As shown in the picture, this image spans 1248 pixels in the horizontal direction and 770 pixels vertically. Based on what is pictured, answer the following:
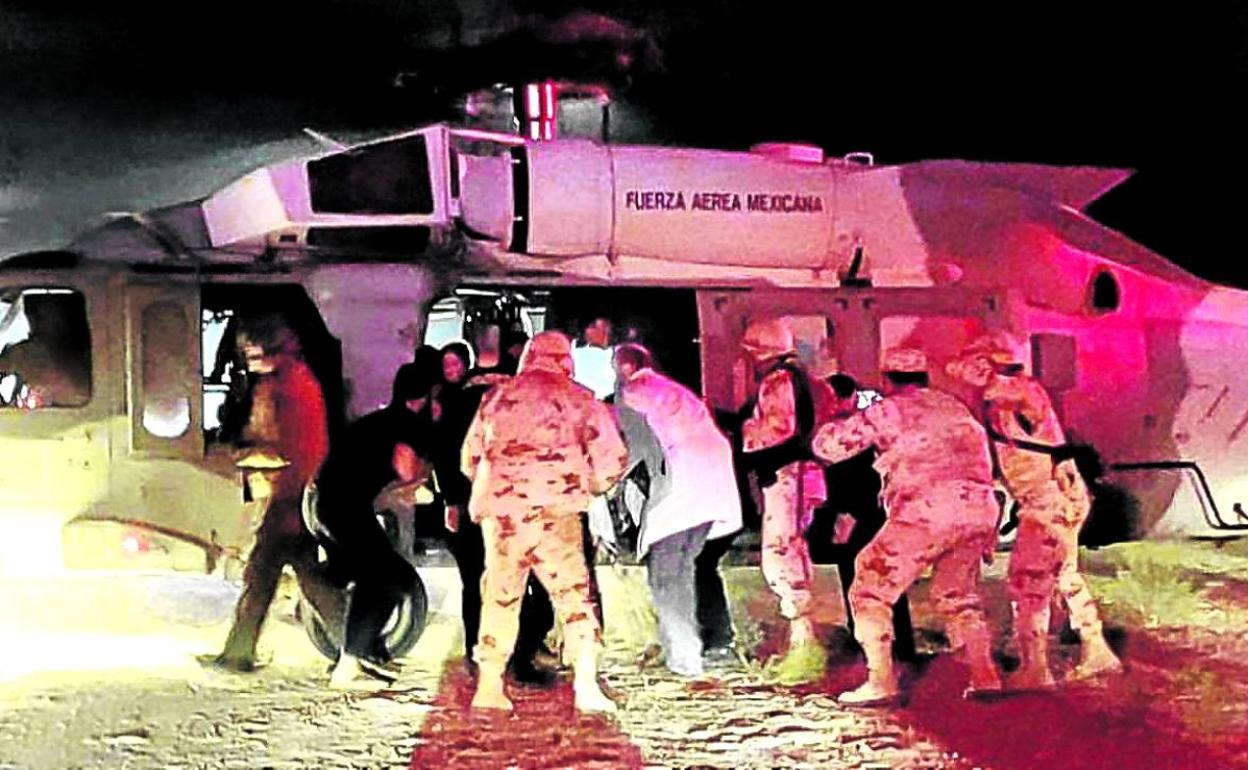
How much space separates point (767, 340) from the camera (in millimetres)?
3896

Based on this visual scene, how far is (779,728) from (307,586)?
1.15 m

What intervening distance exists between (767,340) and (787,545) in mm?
546

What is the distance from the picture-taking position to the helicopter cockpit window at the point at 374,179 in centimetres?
387

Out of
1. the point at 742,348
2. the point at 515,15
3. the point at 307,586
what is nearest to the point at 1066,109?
the point at 742,348

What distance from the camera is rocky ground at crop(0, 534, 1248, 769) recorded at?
10.3 ft

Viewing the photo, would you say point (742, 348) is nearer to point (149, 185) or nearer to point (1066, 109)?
point (1066, 109)

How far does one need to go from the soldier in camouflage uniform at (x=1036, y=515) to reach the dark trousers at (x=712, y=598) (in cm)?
67

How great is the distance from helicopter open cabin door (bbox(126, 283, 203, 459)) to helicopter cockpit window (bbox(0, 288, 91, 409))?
0.12 metres

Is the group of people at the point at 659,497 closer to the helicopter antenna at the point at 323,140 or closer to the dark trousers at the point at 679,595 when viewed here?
the dark trousers at the point at 679,595

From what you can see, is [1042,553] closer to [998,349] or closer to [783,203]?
[998,349]

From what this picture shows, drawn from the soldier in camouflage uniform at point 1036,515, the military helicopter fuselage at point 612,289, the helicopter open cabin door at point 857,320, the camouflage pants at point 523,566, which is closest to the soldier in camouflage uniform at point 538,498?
the camouflage pants at point 523,566

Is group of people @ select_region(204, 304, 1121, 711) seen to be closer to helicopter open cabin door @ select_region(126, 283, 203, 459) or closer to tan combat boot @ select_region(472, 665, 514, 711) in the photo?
tan combat boot @ select_region(472, 665, 514, 711)

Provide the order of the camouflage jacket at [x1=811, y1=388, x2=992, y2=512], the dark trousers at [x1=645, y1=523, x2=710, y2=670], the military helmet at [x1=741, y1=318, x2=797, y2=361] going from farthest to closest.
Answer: the military helmet at [x1=741, y1=318, x2=797, y2=361]
the dark trousers at [x1=645, y1=523, x2=710, y2=670]
the camouflage jacket at [x1=811, y1=388, x2=992, y2=512]

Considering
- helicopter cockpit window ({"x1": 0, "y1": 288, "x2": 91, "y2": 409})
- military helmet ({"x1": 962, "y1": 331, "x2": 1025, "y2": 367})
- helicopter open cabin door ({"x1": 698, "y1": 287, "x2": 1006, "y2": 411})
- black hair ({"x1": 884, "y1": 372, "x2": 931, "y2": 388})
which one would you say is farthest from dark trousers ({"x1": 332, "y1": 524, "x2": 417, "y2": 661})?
military helmet ({"x1": 962, "y1": 331, "x2": 1025, "y2": 367})
